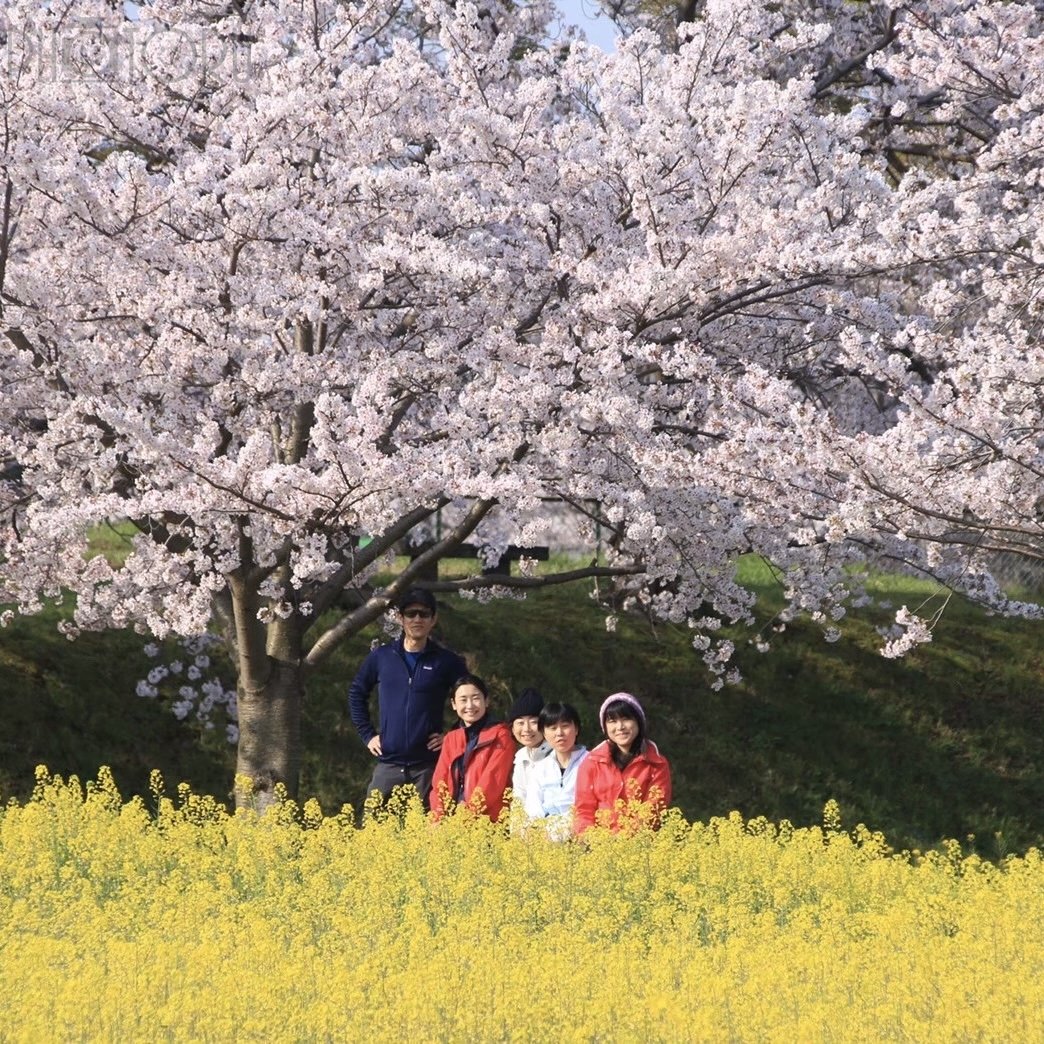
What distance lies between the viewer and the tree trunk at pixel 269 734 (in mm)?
13055

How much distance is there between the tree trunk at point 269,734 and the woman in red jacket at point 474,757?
335cm

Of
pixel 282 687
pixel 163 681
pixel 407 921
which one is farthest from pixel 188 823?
pixel 163 681

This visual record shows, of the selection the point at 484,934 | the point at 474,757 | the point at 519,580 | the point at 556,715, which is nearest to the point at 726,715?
the point at 519,580

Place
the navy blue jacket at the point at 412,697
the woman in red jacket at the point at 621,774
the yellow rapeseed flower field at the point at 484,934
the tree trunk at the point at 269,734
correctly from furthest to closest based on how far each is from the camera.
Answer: the tree trunk at the point at 269,734 < the navy blue jacket at the point at 412,697 < the woman in red jacket at the point at 621,774 < the yellow rapeseed flower field at the point at 484,934

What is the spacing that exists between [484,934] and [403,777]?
2962 mm

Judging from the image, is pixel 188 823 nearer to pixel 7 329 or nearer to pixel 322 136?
pixel 7 329

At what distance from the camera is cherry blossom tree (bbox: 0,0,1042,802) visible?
10883mm

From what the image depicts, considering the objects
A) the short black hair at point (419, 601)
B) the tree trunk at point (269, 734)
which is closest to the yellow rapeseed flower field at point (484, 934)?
the short black hair at point (419, 601)

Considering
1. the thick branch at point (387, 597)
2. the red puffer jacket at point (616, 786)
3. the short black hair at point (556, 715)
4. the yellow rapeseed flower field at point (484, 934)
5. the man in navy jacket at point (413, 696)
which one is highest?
the thick branch at point (387, 597)

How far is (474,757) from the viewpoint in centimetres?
993

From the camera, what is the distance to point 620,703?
9414 mm

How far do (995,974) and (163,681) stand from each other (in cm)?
1179

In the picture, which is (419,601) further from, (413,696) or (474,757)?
(474,757)

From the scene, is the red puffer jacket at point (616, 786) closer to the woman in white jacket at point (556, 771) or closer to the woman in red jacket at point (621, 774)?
the woman in red jacket at point (621, 774)
